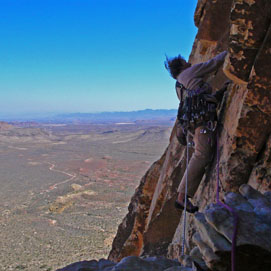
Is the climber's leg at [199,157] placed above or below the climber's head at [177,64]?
below

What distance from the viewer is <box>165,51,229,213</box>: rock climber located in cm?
422

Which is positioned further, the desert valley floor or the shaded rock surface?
the desert valley floor

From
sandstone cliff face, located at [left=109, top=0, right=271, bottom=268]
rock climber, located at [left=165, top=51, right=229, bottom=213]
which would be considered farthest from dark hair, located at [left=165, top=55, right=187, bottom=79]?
sandstone cliff face, located at [left=109, top=0, right=271, bottom=268]

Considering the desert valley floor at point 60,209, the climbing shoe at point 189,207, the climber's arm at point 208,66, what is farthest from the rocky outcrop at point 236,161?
the desert valley floor at point 60,209

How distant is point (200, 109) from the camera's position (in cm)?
425

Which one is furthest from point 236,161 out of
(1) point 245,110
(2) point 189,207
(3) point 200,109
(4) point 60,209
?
(4) point 60,209

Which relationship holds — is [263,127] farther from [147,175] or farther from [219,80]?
[147,175]

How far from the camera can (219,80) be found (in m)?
6.00

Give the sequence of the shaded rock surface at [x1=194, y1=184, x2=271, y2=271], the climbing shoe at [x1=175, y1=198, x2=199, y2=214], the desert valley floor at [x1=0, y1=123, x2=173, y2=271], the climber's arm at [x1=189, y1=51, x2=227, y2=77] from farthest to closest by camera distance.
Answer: the desert valley floor at [x1=0, y1=123, x2=173, y2=271] < the climbing shoe at [x1=175, y1=198, x2=199, y2=214] < the climber's arm at [x1=189, y1=51, x2=227, y2=77] < the shaded rock surface at [x1=194, y1=184, x2=271, y2=271]

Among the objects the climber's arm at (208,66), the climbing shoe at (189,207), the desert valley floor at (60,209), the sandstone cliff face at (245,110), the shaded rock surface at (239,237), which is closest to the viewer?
the shaded rock surface at (239,237)

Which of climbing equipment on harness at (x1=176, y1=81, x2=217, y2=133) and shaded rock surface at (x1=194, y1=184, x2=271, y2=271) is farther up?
climbing equipment on harness at (x1=176, y1=81, x2=217, y2=133)

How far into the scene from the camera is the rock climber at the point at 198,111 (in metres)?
4.22

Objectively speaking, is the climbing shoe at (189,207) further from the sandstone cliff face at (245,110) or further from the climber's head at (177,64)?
the climber's head at (177,64)

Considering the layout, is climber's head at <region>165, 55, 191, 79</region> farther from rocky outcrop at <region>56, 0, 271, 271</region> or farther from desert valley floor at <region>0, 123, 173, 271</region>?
desert valley floor at <region>0, 123, 173, 271</region>
